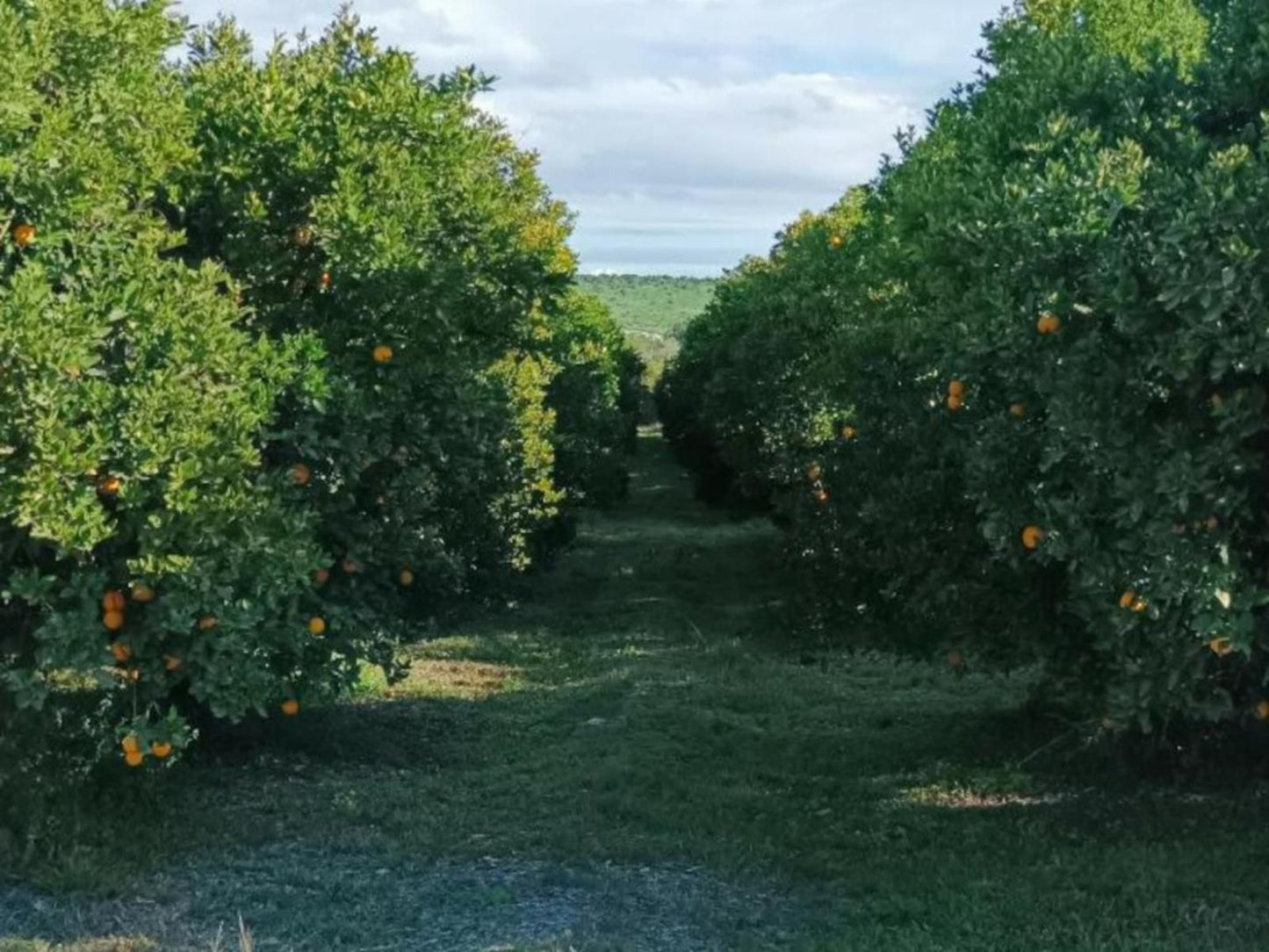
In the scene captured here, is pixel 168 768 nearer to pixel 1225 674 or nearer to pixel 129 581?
pixel 129 581

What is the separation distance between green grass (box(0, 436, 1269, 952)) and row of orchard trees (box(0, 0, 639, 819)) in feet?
2.44

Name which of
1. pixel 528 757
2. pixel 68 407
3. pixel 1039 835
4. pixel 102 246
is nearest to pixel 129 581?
pixel 68 407

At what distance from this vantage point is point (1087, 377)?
6.03m

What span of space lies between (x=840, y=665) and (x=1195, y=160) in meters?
9.24

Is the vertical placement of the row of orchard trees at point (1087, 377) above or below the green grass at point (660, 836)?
above

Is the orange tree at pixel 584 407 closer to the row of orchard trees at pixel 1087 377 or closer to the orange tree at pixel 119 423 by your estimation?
the row of orchard trees at pixel 1087 377

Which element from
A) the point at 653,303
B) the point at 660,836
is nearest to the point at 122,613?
the point at 660,836

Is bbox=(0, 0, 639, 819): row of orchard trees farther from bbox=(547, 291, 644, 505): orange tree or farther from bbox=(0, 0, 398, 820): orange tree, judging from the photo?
bbox=(547, 291, 644, 505): orange tree

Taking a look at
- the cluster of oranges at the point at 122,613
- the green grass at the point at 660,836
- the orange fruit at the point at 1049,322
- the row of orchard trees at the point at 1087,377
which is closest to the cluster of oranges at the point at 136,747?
the cluster of oranges at the point at 122,613

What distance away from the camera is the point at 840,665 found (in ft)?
49.4

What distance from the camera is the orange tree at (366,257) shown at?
25.8 feet

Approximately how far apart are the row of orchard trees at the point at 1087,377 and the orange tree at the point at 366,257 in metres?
2.56

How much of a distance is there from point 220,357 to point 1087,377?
13.0 ft

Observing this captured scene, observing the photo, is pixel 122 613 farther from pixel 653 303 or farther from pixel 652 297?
pixel 652 297
